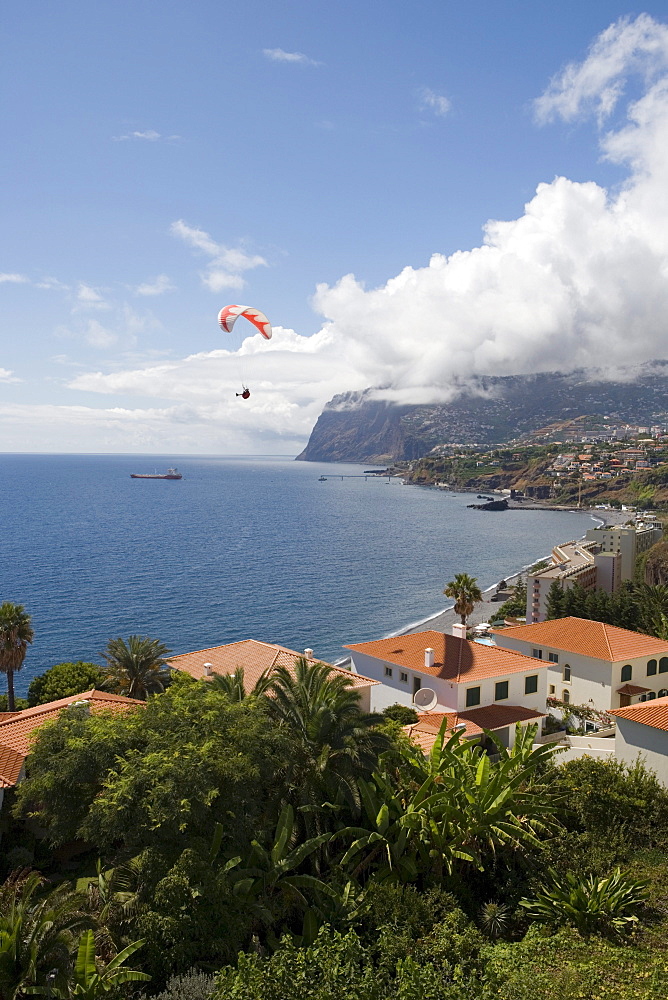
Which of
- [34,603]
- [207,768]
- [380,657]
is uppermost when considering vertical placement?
[207,768]

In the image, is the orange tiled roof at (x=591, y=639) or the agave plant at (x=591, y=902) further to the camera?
the orange tiled roof at (x=591, y=639)

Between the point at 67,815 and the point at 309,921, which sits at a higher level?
the point at 67,815

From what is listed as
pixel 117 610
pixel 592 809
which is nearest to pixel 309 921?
pixel 592 809

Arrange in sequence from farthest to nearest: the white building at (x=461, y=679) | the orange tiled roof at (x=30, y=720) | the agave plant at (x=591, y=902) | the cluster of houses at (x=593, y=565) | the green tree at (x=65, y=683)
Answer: the cluster of houses at (x=593, y=565) < the green tree at (x=65, y=683) < the white building at (x=461, y=679) < the orange tiled roof at (x=30, y=720) < the agave plant at (x=591, y=902)

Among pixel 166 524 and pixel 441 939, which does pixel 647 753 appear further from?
pixel 166 524

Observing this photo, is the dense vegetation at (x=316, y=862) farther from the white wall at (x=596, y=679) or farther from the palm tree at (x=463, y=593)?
the palm tree at (x=463, y=593)

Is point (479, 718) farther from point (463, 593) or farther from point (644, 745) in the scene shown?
point (463, 593)

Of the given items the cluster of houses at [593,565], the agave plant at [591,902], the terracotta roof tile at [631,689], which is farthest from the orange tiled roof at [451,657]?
the cluster of houses at [593,565]
